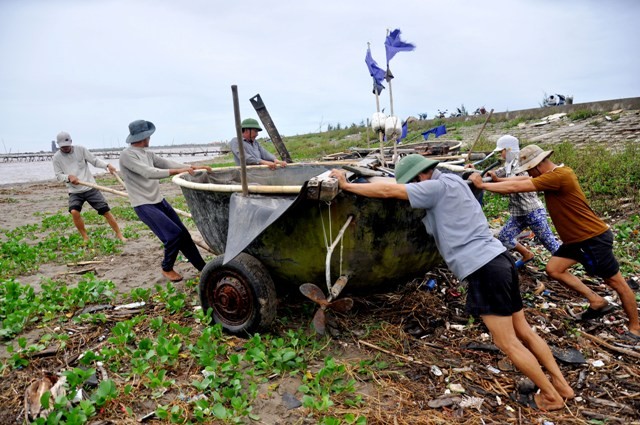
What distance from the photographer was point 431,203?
2.52m

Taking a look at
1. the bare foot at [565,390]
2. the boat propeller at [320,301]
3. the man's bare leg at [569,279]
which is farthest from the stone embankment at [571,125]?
the boat propeller at [320,301]

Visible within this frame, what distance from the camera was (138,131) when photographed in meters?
4.45

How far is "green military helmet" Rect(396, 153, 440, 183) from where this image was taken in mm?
2590

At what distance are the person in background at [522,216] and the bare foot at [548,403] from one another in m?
2.18

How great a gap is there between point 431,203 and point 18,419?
2.74 metres

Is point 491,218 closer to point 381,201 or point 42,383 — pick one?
point 381,201

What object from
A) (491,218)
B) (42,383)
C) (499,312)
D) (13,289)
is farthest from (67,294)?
(491,218)

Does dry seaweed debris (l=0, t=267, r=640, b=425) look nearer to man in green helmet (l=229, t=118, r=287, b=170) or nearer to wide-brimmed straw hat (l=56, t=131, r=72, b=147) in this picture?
man in green helmet (l=229, t=118, r=287, b=170)

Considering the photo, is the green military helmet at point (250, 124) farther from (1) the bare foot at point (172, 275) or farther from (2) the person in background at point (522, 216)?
(2) the person in background at point (522, 216)

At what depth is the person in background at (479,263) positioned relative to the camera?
8.08 feet

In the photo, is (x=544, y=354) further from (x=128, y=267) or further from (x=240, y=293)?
(x=128, y=267)

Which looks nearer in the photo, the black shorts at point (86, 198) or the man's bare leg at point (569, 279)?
the man's bare leg at point (569, 279)

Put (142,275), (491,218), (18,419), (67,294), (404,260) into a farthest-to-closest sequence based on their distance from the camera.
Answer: (491,218) → (142,275) → (67,294) → (404,260) → (18,419)

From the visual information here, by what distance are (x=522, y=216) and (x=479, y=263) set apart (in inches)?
90.6
